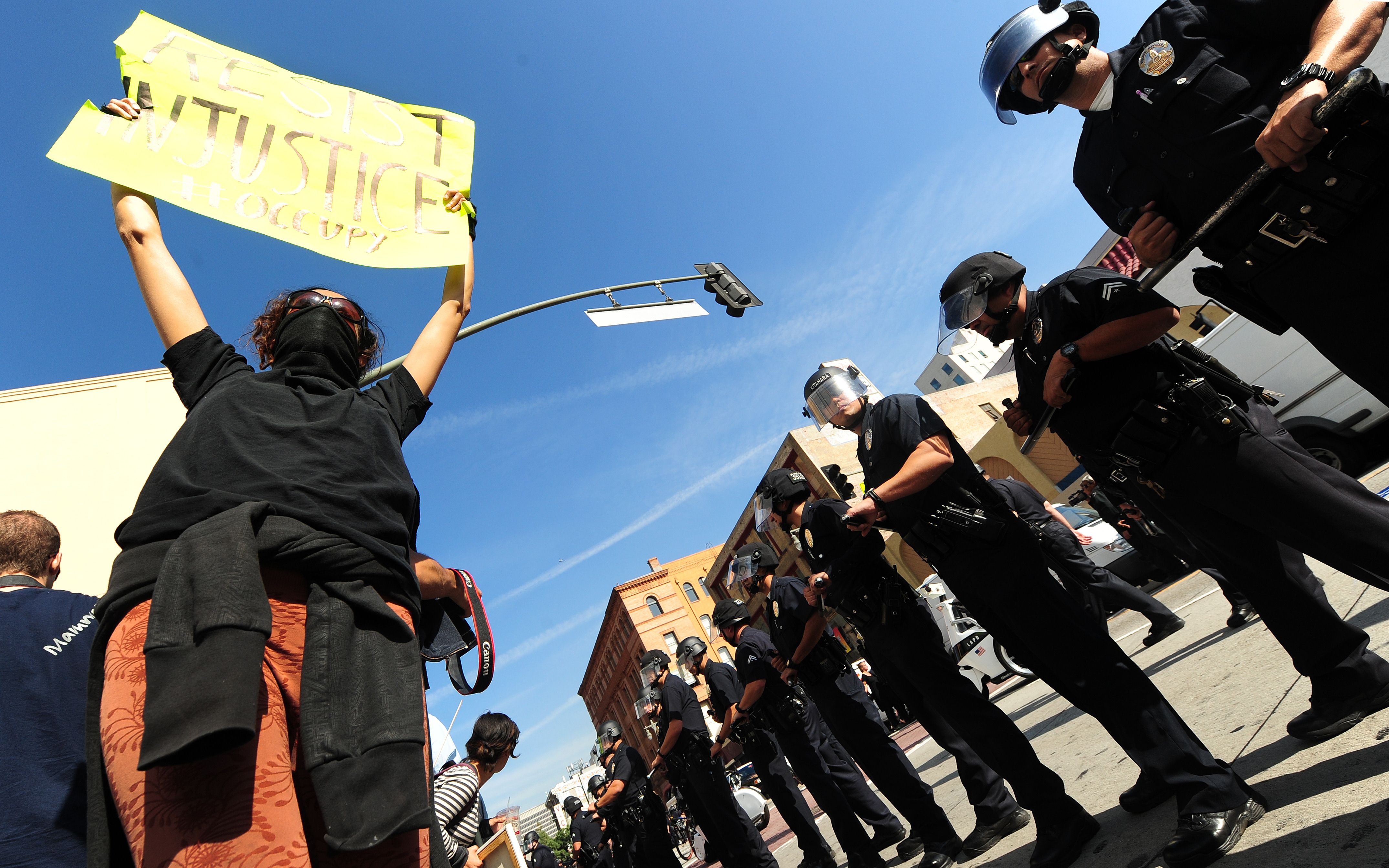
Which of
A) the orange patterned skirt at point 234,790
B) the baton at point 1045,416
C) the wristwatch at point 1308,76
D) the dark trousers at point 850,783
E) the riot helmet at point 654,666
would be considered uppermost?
the riot helmet at point 654,666

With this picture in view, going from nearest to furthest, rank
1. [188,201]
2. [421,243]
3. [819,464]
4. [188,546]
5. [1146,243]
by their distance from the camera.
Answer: [188,546] < [188,201] < [421,243] < [1146,243] < [819,464]

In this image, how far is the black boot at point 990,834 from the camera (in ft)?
11.3

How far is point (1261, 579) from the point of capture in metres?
2.48

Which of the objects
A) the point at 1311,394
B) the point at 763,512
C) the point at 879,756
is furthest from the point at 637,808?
the point at 1311,394

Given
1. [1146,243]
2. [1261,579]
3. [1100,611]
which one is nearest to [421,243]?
[1146,243]

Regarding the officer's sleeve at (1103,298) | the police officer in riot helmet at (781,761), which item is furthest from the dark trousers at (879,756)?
the officer's sleeve at (1103,298)

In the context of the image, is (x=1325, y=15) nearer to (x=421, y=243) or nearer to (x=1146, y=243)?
(x=1146, y=243)

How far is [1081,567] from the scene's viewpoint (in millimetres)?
6102

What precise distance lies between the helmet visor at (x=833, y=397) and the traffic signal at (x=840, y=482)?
39 centimetres

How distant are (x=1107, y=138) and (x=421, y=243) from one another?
2.38 meters

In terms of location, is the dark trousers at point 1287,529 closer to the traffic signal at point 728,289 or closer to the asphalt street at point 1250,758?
the asphalt street at point 1250,758

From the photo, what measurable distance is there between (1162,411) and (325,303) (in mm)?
2588

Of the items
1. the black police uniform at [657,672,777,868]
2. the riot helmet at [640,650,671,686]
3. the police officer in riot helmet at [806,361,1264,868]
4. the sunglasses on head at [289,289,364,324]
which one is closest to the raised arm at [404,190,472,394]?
the sunglasses on head at [289,289,364,324]

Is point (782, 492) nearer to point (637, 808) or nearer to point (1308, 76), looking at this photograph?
point (1308, 76)
